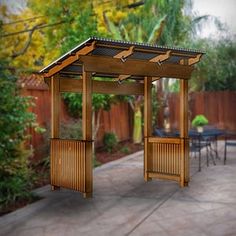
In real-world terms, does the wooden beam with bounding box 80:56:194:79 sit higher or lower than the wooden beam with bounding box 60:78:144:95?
higher

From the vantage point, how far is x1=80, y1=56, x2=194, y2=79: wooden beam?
19.1 ft

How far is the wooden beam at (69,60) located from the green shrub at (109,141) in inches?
199

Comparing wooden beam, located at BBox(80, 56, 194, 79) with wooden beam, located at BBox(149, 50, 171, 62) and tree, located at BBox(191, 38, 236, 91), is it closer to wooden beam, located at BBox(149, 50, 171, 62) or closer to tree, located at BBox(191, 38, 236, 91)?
wooden beam, located at BBox(149, 50, 171, 62)

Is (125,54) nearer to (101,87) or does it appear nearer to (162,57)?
(162,57)

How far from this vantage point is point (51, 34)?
49.4 feet

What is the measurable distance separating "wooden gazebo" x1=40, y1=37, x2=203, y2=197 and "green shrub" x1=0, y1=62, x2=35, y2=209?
2.21ft

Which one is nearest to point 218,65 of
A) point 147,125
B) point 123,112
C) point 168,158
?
point 123,112

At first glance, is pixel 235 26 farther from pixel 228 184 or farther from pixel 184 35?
pixel 228 184

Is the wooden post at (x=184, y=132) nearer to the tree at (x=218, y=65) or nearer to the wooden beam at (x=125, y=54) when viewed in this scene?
the wooden beam at (x=125, y=54)

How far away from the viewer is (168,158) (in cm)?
720

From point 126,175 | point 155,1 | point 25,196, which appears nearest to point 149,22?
point 155,1

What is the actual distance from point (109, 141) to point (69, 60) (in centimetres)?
569

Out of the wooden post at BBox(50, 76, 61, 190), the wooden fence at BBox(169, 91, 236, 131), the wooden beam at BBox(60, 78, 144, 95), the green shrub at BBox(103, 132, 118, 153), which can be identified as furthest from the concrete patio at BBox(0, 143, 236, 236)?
the wooden fence at BBox(169, 91, 236, 131)

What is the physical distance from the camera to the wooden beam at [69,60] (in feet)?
18.3
